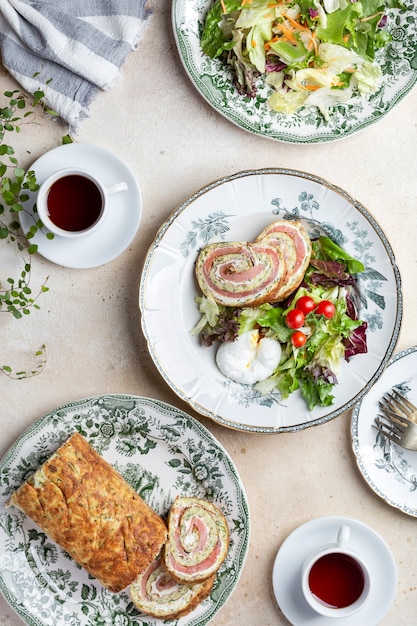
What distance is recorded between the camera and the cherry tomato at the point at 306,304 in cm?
292

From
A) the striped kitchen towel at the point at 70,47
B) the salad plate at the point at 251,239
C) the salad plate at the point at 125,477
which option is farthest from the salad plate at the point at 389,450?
the striped kitchen towel at the point at 70,47

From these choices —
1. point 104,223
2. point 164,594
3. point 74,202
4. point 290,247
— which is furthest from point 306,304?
point 164,594

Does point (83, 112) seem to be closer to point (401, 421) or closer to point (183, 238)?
point (183, 238)

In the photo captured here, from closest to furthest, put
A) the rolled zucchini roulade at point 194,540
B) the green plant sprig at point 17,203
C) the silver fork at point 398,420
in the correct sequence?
the green plant sprig at point 17,203 < the rolled zucchini roulade at point 194,540 < the silver fork at point 398,420

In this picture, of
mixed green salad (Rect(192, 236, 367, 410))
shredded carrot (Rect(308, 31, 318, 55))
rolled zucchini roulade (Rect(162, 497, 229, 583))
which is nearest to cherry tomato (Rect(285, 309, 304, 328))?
mixed green salad (Rect(192, 236, 367, 410))

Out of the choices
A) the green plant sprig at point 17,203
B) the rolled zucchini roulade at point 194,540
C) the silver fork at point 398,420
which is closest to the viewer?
the green plant sprig at point 17,203

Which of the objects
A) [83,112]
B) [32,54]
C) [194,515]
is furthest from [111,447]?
[32,54]

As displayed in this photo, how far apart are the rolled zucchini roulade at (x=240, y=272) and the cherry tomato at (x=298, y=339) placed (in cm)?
19

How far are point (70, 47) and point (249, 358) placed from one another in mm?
1477

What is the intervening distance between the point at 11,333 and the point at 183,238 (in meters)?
0.85

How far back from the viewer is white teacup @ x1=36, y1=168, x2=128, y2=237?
112 inches

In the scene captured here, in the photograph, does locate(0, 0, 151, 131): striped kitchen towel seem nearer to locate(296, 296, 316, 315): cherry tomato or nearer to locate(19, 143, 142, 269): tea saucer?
locate(19, 143, 142, 269): tea saucer

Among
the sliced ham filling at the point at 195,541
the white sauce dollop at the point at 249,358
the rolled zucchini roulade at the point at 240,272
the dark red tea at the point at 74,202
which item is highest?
the dark red tea at the point at 74,202

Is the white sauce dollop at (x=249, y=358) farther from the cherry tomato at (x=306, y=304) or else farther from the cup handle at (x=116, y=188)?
the cup handle at (x=116, y=188)
